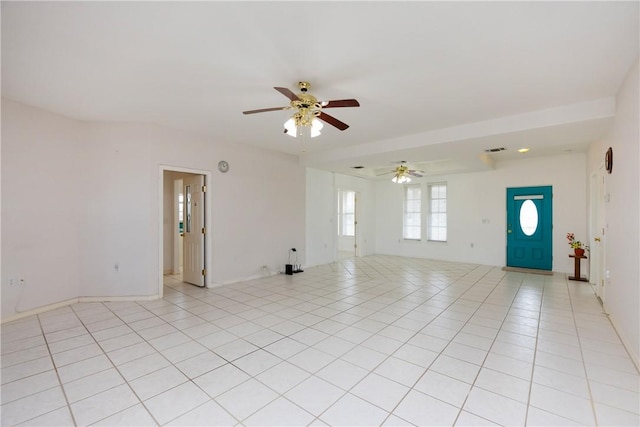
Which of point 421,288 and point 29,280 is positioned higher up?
point 29,280

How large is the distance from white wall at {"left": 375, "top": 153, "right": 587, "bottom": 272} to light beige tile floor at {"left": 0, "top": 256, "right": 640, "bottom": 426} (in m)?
2.67

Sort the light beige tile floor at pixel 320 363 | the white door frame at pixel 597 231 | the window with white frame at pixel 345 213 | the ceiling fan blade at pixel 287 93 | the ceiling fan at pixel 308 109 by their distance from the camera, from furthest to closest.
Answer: the window with white frame at pixel 345 213 < the white door frame at pixel 597 231 < the ceiling fan at pixel 308 109 < the ceiling fan blade at pixel 287 93 < the light beige tile floor at pixel 320 363

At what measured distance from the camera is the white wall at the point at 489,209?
6.24 m

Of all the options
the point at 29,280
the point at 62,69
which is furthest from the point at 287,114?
the point at 29,280

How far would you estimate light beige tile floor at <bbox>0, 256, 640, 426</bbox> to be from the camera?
1.91m

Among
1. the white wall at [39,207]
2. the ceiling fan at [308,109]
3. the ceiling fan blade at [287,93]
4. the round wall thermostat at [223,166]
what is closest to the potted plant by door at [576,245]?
the ceiling fan at [308,109]

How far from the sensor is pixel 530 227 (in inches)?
268

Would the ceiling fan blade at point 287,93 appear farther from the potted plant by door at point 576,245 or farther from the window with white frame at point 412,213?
the window with white frame at point 412,213

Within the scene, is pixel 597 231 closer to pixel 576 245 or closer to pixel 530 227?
pixel 576 245

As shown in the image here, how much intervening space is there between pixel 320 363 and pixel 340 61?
2.66m

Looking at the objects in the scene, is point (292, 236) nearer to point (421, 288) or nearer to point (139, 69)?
point (421, 288)

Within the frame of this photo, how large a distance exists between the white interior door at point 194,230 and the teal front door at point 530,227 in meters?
6.96

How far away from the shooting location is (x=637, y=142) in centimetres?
255

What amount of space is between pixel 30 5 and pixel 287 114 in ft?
8.16
